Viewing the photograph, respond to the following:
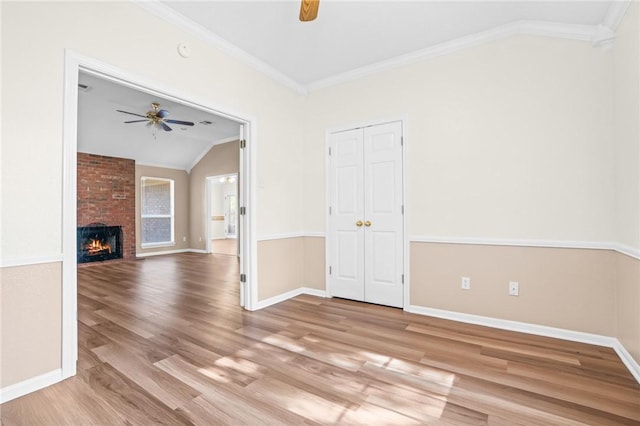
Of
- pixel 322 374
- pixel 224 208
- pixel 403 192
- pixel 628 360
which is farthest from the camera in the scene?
pixel 224 208

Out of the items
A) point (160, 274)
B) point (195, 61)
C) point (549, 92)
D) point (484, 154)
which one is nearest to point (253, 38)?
point (195, 61)

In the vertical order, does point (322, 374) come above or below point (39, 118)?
below

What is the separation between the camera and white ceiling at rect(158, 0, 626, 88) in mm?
2506

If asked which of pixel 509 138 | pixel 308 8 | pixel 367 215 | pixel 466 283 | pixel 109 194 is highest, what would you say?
pixel 308 8

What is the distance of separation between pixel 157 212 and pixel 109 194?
1449mm

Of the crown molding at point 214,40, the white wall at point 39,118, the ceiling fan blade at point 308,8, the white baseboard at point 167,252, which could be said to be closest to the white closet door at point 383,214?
the crown molding at point 214,40

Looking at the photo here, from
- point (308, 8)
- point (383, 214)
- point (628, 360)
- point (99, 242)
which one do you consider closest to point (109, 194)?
point (99, 242)

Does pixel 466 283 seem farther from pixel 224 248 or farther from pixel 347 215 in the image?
pixel 224 248

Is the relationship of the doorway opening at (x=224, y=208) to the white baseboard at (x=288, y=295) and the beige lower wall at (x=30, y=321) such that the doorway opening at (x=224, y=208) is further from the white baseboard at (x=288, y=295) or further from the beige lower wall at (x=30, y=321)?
the beige lower wall at (x=30, y=321)

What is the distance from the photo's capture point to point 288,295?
3914 millimetres

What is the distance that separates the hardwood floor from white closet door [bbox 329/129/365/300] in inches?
23.5

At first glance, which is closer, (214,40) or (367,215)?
(214,40)

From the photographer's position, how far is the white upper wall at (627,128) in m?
2.04

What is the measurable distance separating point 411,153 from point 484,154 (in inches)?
28.6
